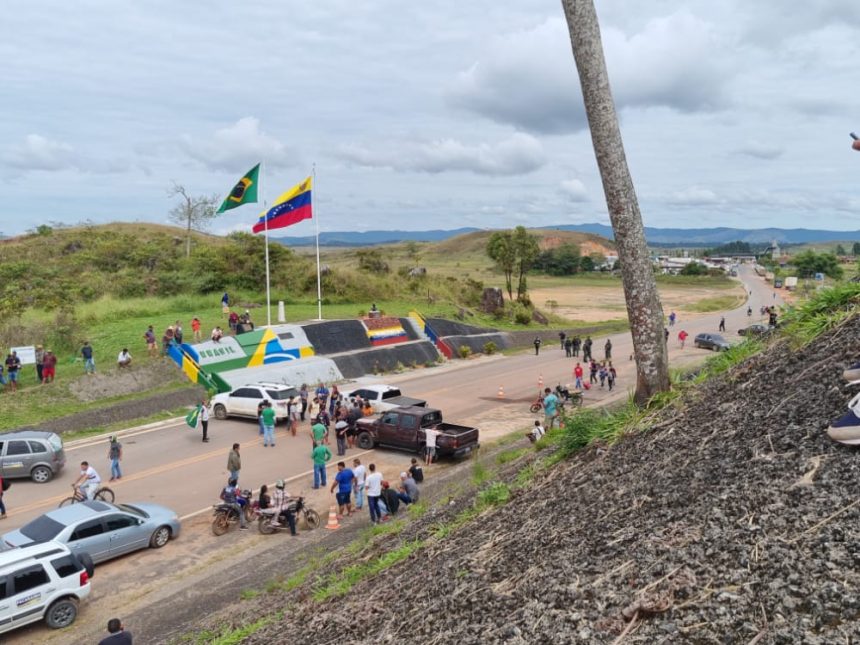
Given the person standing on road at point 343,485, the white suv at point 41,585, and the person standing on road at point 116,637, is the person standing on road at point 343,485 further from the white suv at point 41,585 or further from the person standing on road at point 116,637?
the person standing on road at point 116,637

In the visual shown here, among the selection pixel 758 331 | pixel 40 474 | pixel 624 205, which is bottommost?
pixel 40 474

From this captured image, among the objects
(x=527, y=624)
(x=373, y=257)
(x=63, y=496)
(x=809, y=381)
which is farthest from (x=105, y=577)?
(x=373, y=257)

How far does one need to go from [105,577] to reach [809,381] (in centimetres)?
1266

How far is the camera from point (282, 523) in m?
14.2

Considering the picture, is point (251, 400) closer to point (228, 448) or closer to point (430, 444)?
point (228, 448)

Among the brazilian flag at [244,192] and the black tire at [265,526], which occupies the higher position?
the brazilian flag at [244,192]

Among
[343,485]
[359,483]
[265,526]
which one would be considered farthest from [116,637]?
[359,483]

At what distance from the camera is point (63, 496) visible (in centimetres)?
1641

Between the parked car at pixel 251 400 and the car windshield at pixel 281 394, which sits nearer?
the parked car at pixel 251 400

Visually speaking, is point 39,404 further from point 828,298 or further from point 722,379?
Answer: point 828,298

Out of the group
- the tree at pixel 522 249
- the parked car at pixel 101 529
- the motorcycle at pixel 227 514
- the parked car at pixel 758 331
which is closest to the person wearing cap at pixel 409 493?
the motorcycle at pixel 227 514

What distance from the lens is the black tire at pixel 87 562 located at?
11789mm

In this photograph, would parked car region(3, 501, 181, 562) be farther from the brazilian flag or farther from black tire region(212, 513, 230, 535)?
the brazilian flag

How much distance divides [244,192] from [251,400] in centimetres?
→ 1010
